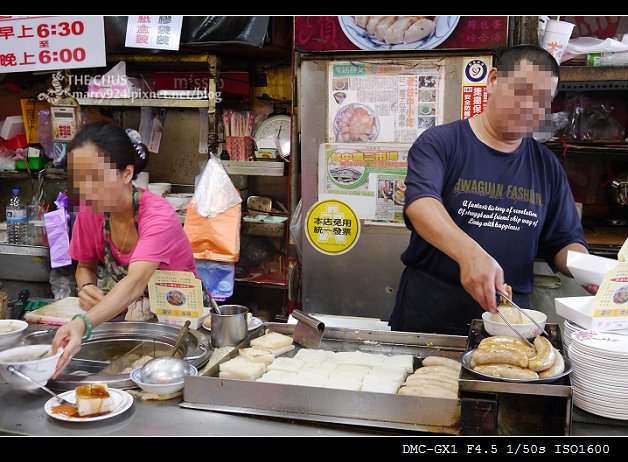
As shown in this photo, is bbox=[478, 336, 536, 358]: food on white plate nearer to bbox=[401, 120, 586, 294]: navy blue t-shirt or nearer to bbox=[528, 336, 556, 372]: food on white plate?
bbox=[528, 336, 556, 372]: food on white plate

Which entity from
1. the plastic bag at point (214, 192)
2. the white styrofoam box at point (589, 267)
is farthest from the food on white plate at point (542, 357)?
the plastic bag at point (214, 192)

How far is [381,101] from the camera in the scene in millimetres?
3775

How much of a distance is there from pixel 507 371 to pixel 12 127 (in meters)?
4.90

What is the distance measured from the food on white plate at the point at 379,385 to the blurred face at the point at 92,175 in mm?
1278

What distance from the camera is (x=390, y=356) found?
220 cm

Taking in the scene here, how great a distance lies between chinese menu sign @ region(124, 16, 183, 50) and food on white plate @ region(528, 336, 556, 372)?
325 cm

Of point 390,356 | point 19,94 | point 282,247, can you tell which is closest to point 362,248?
point 282,247

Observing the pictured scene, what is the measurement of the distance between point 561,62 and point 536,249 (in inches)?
61.4

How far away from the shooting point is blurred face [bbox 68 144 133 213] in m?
2.41

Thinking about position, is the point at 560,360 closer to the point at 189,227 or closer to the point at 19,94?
the point at 189,227

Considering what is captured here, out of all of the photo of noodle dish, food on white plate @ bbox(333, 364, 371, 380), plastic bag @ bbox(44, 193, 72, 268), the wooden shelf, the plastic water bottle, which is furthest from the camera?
the plastic water bottle

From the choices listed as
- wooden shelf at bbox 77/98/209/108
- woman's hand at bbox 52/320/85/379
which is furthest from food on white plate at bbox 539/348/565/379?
wooden shelf at bbox 77/98/209/108

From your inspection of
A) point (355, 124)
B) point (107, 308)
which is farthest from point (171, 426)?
point (355, 124)

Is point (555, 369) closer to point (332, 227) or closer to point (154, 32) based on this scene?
point (332, 227)
